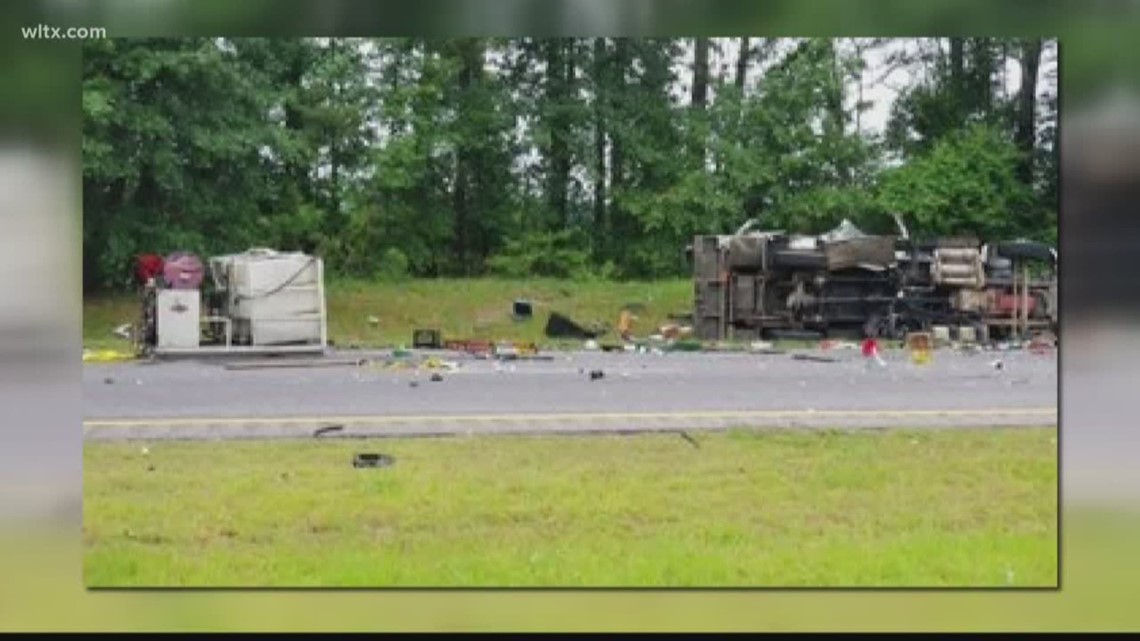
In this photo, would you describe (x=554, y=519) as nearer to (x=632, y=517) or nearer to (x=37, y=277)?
(x=632, y=517)

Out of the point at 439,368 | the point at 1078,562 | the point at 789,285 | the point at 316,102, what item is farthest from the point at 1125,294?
the point at 316,102

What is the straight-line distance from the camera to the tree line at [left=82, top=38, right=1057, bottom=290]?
14.1 ft

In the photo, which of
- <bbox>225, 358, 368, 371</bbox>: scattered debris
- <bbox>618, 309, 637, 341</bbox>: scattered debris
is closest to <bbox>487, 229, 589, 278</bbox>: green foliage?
<bbox>618, 309, 637, 341</bbox>: scattered debris

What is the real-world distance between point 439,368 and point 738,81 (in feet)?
4.19

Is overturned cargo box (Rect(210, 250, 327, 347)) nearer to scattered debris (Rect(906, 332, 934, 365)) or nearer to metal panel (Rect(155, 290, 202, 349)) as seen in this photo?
metal panel (Rect(155, 290, 202, 349))

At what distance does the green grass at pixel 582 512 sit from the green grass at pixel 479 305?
35 centimetres

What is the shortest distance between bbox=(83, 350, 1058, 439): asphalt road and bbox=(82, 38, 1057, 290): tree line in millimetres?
326

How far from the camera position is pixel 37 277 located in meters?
3.90

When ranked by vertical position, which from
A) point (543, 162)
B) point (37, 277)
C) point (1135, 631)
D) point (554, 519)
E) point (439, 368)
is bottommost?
point (1135, 631)

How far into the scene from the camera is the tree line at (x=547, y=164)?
430 centimetres

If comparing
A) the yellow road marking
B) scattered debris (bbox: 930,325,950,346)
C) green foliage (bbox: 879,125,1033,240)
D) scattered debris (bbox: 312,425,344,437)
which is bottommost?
scattered debris (bbox: 312,425,344,437)

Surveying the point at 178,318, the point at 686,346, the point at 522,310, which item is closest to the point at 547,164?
the point at 522,310

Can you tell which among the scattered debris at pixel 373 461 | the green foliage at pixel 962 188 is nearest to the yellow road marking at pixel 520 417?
the scattered debris at pixel 373 461

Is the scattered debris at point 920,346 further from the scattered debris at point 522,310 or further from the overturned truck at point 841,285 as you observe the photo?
the scattered debris at point 522,310
